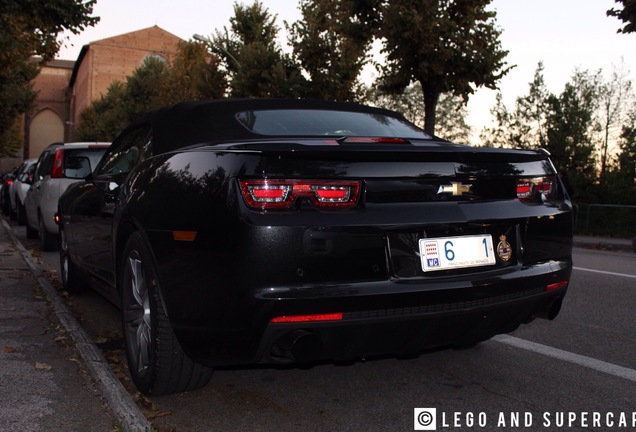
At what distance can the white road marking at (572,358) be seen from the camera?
421 centimetres

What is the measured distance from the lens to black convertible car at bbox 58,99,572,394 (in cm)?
291

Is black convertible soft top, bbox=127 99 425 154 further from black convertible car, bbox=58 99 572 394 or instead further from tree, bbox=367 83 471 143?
tree, bbox=367 83 471 143

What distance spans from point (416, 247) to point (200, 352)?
1.08 m

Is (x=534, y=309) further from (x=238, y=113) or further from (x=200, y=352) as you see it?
(x=238, y=113)

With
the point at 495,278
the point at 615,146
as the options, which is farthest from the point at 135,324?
the point at 615,146

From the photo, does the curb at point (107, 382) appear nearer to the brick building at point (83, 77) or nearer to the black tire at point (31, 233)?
the black tire at point (31, 233)

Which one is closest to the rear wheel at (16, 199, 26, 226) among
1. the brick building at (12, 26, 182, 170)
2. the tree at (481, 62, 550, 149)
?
the tree at (481, 62, 550, 149)

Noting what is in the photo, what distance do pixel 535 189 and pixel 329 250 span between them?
134cm

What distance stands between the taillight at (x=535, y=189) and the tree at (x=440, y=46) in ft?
55.1

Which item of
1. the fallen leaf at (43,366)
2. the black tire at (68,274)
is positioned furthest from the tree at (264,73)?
the fallen leaf at (43,366)

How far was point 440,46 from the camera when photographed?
20391mm

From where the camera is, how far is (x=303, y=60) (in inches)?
1242

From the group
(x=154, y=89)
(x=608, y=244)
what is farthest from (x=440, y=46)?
(x=154, y=89)

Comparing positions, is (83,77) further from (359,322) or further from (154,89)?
(359,322)
